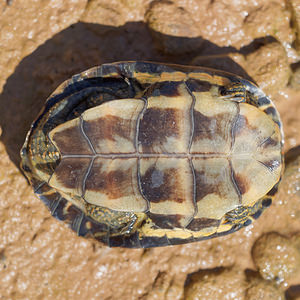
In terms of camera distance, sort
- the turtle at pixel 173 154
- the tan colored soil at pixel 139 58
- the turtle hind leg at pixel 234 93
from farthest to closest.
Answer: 1. the tan colored soil at pixel 139 58
2. the turtle hind leg at pixel 234 93
3. the turtle at pixel 173 154

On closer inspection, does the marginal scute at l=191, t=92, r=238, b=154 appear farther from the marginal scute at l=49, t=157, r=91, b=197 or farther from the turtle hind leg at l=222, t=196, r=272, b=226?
the marginal scute at l=49, t=157, r=91, b=197

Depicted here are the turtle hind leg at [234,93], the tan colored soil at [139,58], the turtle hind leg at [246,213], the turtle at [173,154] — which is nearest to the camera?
the turtle at [173,154]

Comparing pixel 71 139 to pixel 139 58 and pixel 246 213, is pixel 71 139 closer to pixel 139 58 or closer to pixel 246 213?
pixel 139 58

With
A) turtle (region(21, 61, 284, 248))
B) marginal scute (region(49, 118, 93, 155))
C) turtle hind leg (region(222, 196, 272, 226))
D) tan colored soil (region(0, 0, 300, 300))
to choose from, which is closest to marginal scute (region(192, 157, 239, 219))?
turtle (region(21, 61, 284, 248))

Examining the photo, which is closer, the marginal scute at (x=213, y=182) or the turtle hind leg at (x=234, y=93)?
the marginal scute at (x=213, y=182)

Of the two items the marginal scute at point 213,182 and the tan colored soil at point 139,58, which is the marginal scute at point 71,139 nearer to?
the marginal scute at point 213,182

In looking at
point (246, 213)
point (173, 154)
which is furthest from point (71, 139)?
point (246, 213)

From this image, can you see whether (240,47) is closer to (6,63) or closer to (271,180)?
(271,180)

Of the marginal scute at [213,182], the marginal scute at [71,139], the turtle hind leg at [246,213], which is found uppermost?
the marginal scute at [71,139]

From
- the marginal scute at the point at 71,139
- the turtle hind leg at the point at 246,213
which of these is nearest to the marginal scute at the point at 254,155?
the turtle hind leg at the point at 246,213
